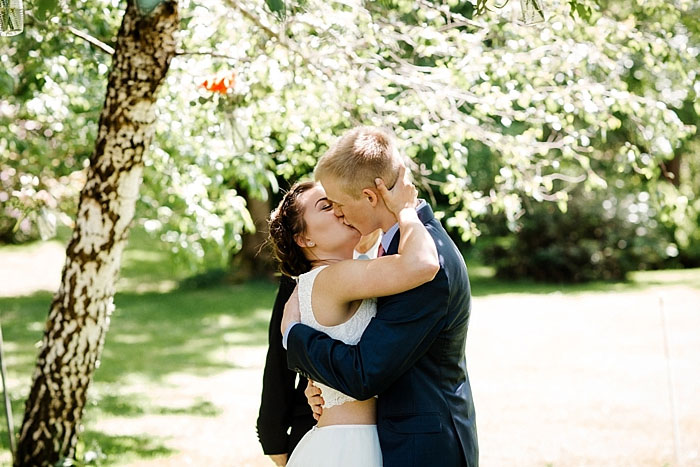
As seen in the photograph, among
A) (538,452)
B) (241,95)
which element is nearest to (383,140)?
(241,95)

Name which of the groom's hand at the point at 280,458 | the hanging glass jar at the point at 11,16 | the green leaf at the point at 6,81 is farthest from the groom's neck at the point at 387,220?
the green leaf at the point at 6,81

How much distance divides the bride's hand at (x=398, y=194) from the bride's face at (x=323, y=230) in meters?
0.22

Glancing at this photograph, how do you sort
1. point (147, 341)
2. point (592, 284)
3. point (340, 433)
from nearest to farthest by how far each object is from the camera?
1. point (340, 433)
2. point (147, 341)
3. point (592, 284)

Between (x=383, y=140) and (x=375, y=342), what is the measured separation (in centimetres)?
56

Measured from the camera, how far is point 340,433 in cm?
251

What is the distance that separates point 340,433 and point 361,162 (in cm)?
77

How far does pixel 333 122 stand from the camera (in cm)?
542

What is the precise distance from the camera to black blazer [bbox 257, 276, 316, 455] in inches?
119

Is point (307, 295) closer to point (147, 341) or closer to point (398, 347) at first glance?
point (398, 347)

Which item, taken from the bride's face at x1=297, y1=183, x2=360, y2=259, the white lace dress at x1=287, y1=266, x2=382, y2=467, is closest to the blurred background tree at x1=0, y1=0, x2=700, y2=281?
the bride's face at x1=297, y1=183, x2=360, y2=259

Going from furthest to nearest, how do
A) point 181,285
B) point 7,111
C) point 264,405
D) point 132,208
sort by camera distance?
point 181,285 < point 7,111 < point 132,208 < point 264,405

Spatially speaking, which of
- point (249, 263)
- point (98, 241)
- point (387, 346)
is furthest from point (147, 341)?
point (387, 346)

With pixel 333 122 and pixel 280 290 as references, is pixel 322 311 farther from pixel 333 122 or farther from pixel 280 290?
pixel 333 122

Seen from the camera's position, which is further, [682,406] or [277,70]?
[682,406]
